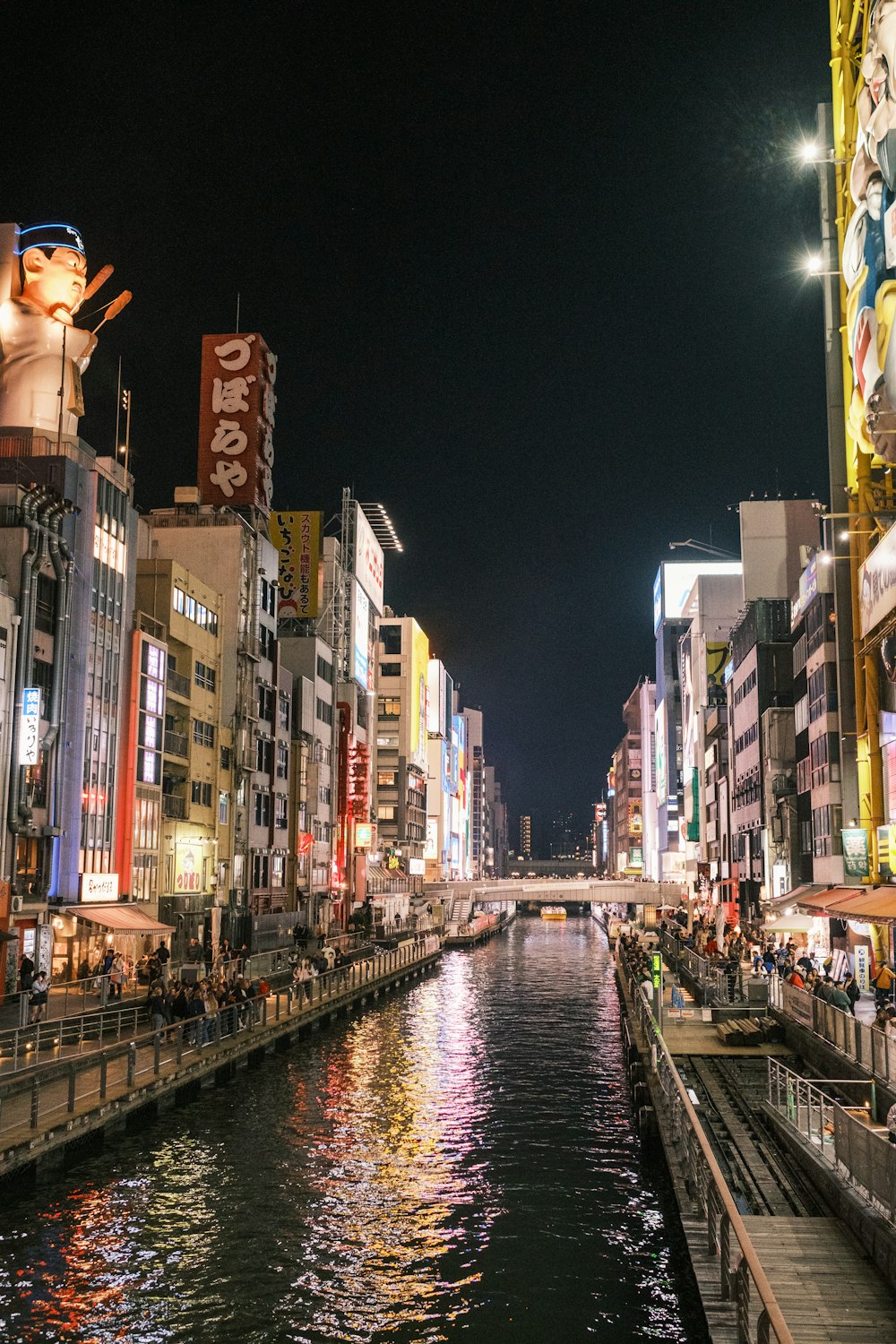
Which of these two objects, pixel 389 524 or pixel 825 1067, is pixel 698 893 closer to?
pixel 389 524

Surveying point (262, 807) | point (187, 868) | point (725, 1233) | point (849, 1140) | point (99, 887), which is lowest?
point (725, 1233)

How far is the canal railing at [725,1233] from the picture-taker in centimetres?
1148

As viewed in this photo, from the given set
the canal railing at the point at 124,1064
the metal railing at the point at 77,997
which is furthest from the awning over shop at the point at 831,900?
the metal railing at the point at 77,997

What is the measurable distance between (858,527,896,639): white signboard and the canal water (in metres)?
18.9

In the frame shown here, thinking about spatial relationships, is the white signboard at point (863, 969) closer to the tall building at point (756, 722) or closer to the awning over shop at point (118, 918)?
the awning over shop at point (118, 918)

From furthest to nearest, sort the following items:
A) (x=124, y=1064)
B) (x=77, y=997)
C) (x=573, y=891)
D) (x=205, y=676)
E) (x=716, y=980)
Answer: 1. (x=573, y=891)
2. (x=205, y=676)
3. (x=716, y=980)
4. (x=77, y=997)
5. (x=124, y=1064)

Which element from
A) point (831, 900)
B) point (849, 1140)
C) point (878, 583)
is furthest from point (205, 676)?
point (849, 1140)

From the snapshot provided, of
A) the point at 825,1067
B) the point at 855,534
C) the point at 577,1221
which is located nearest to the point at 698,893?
the point at 855,534

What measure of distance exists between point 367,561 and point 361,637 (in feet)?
38.3

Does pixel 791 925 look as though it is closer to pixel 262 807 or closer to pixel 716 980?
pixel 716 980

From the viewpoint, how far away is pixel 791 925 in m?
46.8

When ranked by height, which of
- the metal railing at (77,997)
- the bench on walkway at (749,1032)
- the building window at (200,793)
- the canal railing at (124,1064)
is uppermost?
the building window at (200,793)

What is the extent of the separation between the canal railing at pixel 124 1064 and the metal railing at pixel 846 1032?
1695cm

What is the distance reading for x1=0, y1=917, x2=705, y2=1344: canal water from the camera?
18031mm
